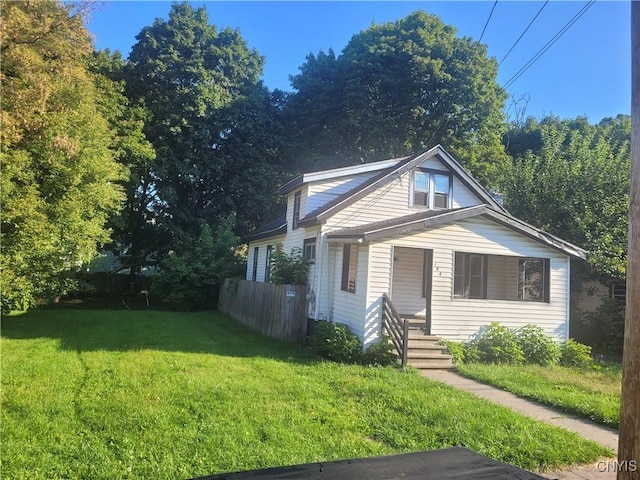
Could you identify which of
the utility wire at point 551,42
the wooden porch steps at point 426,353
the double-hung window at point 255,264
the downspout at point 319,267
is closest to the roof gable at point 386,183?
the downspout at point 319,267

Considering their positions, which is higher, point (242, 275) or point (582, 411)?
point (242, 275)

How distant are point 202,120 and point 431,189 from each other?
50.1 ft

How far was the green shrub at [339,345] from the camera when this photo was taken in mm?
9562

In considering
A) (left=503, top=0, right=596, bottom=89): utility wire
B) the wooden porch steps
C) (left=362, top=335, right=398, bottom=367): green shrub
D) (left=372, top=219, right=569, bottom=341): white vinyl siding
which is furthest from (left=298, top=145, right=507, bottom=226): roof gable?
the wooden porch steps

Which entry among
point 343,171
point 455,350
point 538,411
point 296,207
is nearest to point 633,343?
point 538,411

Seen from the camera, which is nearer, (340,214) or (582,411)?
(582,411)

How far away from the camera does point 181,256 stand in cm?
2164

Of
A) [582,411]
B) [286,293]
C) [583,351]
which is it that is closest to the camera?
[582,411]

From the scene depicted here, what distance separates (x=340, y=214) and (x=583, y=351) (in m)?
7.34

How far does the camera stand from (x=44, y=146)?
1075 cm

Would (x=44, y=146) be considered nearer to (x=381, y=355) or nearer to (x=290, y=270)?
(x=290, y=270)

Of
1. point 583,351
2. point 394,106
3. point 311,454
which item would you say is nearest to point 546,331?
point 583,351

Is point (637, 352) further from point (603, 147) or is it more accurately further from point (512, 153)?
point (512, 153)

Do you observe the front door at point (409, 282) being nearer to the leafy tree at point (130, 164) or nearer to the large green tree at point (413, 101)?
the leafy tree at point (130, 164)
